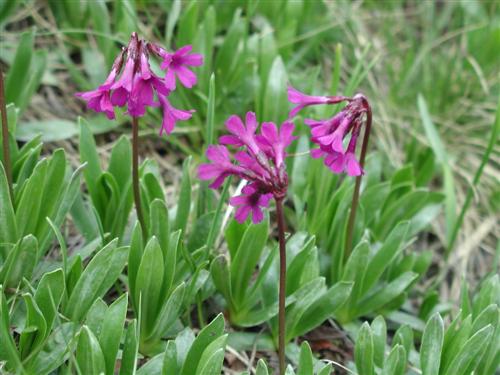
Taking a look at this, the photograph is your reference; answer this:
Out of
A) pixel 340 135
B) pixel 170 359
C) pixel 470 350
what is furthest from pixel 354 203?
pixel 170 359

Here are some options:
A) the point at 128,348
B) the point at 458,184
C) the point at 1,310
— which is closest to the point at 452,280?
the point at 458,184

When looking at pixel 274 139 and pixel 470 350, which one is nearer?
pixel 274 139

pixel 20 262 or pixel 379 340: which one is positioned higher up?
pixel 20 262

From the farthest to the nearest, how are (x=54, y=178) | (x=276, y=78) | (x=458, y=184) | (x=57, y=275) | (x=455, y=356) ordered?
(x=458, y=184)
(x=276, y=78)
(x=54, y=178)
(x=455, y=356)
(x=57, y=275)

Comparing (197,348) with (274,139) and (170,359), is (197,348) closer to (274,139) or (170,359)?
(170,359)

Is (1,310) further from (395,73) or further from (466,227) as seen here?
(395,73)

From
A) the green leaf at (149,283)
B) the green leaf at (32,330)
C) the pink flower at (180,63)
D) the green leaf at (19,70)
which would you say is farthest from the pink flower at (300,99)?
the green leaf at (19,70)
